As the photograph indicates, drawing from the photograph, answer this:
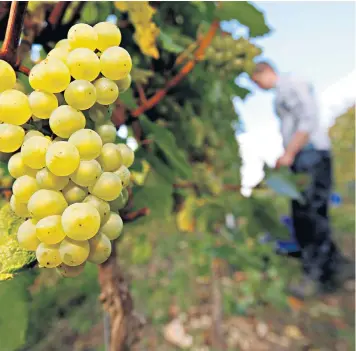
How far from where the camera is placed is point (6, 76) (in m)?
0.30

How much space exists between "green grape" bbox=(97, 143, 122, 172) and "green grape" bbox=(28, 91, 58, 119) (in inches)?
2.2

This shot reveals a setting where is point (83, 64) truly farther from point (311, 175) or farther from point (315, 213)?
point (315, 213)

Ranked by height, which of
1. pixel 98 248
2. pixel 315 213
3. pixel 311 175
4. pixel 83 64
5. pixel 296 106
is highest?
pixel 83 64

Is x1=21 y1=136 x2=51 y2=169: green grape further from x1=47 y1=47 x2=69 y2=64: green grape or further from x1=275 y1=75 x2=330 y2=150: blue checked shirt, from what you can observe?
x1=275 y1=75 x2=330 y2=150: blue checked shirt

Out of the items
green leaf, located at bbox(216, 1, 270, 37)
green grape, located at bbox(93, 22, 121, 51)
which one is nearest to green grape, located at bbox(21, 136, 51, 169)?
green grape, located at bbox(93, 22, 121, 51)

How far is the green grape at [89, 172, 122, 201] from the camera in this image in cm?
30

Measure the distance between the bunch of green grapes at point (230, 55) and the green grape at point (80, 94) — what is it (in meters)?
Answer: 0.59

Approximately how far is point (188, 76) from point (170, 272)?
161 cm

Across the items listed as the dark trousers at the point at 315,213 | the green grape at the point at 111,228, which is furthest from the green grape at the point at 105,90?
the dark trousers at the point at 315,213

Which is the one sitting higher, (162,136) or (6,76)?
(6,76)

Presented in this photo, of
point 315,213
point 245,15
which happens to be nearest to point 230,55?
point 245,15

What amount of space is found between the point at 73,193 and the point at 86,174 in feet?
0.07

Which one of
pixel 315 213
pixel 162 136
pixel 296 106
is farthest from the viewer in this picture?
pixel 315 213

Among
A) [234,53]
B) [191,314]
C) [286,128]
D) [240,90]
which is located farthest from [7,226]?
[286,128]
